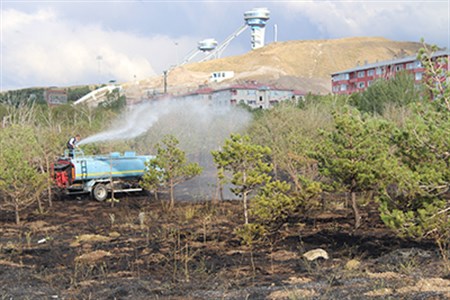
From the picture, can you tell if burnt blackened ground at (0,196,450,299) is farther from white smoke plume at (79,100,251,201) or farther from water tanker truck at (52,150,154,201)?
white smoke plume at (79,100,251,201)

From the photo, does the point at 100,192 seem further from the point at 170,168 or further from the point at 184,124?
the point at 184,124

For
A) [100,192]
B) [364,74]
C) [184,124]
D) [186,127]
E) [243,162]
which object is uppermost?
[364,74]

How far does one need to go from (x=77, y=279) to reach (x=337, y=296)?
4.80m

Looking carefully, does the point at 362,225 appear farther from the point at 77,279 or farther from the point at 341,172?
the point at 77,279

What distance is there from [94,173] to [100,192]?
34.5 inches

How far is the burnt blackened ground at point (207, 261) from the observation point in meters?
8.77

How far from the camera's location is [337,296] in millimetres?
8047

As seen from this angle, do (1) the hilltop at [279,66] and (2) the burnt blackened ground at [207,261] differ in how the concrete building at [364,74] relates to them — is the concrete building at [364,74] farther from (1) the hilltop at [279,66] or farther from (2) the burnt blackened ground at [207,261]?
(2) the burnt blackened ground at [207,261]

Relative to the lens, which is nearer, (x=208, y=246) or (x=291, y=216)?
(x=208, y=246)

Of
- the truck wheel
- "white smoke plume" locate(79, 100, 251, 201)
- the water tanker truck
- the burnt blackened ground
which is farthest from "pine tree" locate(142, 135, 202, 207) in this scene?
"white smoke plume" locate(79, 100, 251, 201)

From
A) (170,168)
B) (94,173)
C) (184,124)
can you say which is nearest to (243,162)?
(170,168)

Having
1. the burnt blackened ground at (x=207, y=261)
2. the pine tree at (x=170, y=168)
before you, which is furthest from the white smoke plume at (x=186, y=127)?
the burnt blackened ground at (x=207, y=261)

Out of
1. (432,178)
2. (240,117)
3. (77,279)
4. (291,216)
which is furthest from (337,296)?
(240,117)

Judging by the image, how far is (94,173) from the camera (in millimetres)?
24281
